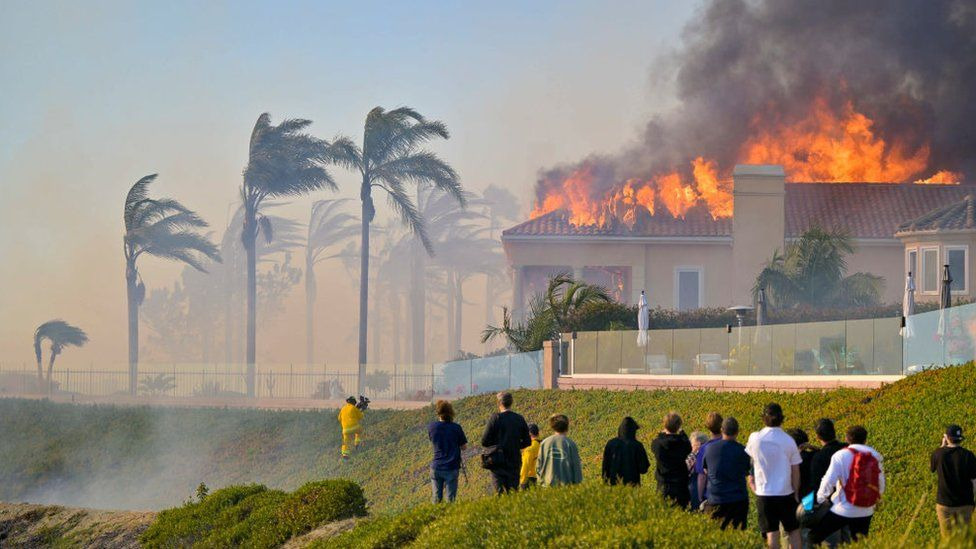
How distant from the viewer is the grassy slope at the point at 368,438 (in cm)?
2061

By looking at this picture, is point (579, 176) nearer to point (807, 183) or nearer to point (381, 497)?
point (807, 183)

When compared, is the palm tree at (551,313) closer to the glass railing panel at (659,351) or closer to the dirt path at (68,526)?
the glass railing panel at (659,351)

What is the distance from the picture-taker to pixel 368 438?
40.7m

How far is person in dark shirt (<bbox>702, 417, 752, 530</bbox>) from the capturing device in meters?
13.3

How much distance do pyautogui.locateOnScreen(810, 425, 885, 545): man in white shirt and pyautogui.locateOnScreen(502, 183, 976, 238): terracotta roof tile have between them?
3962cm

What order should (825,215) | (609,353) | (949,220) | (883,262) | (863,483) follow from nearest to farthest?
(863,483) → (609,353) → (949,220) → (883,262) → (825,215)

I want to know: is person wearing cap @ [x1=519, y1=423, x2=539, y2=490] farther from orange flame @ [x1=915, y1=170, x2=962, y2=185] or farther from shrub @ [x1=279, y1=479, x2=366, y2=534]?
orange flame @ [x1=915, y1=170, x2=962, y2=185]

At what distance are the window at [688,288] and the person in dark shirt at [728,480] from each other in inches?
1542

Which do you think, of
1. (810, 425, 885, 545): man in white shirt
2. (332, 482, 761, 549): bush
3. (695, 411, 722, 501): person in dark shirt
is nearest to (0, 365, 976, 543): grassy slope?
(810, 425, 885, 545): man in white shirt

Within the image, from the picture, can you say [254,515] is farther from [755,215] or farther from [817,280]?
[755,215]

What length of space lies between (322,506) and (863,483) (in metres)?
9.50

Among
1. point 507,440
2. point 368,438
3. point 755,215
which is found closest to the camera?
point 507,440

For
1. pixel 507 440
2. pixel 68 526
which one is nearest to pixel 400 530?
pixel 507 440

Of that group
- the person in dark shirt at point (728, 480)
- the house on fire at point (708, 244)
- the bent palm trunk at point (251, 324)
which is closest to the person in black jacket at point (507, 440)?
the person in dark shirt at point (728, 480)
